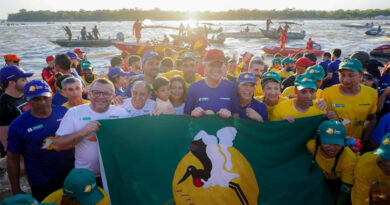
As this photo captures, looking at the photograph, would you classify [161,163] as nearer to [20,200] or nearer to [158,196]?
[158,196]

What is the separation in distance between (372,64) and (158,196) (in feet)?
20.9

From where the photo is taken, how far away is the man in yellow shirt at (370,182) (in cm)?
301

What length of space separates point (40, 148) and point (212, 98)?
2.42 meters

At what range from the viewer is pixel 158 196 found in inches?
135

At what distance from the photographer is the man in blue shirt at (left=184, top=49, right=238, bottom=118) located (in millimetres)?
3855

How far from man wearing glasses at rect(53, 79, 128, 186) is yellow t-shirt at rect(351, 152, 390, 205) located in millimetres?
3153

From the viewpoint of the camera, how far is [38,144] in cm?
332

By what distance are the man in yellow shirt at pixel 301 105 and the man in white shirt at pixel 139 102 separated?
200cm

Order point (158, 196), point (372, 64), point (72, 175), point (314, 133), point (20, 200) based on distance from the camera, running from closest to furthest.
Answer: point (20, 200) < point (72, 175) < point (158, 196) < point (314, 133) < point (372, 64)

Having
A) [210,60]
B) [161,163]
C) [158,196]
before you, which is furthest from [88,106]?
[210,60]

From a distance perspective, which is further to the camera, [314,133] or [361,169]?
[314,133]

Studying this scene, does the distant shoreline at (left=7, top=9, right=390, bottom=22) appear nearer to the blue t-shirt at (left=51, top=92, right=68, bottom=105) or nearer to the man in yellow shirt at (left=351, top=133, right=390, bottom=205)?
the blue t-shirt at (left=51, top=92, right=68, bottom=105)

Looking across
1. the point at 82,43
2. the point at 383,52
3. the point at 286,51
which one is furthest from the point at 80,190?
the point at 82,43

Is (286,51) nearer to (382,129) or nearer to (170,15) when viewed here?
(382,129)
